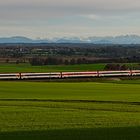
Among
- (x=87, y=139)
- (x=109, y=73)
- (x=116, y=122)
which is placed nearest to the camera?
(x=87, y=139)

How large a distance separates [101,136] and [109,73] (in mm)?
61799

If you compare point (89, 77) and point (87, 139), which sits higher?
point (87, 139)

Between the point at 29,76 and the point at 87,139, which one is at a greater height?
the point at 87,139

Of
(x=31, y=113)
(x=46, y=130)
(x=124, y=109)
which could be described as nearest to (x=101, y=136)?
(x=46, y=130)

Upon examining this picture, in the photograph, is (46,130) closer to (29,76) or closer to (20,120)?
(20,120)

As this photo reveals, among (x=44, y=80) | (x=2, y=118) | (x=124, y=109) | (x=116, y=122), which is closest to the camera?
(x=116, y=122)

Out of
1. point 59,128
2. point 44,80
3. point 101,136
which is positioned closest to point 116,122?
point 59,128

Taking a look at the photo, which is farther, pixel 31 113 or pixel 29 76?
→ pixel 29 76

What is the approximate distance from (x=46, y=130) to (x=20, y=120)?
4528 mm

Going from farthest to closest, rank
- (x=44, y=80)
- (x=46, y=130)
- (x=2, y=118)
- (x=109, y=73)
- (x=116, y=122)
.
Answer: (x=109, y=73) → (x=44, y=80) → (x=2, y=118) → (x=116, y=122) → (x=46, y=130)

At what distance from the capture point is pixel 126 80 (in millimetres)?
72312

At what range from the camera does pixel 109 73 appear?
7756 cm

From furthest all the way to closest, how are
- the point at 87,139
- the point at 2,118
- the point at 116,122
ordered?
the point at 2,118, the point at 116,122, the point at 87,139

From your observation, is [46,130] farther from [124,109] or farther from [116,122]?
[124,109]
